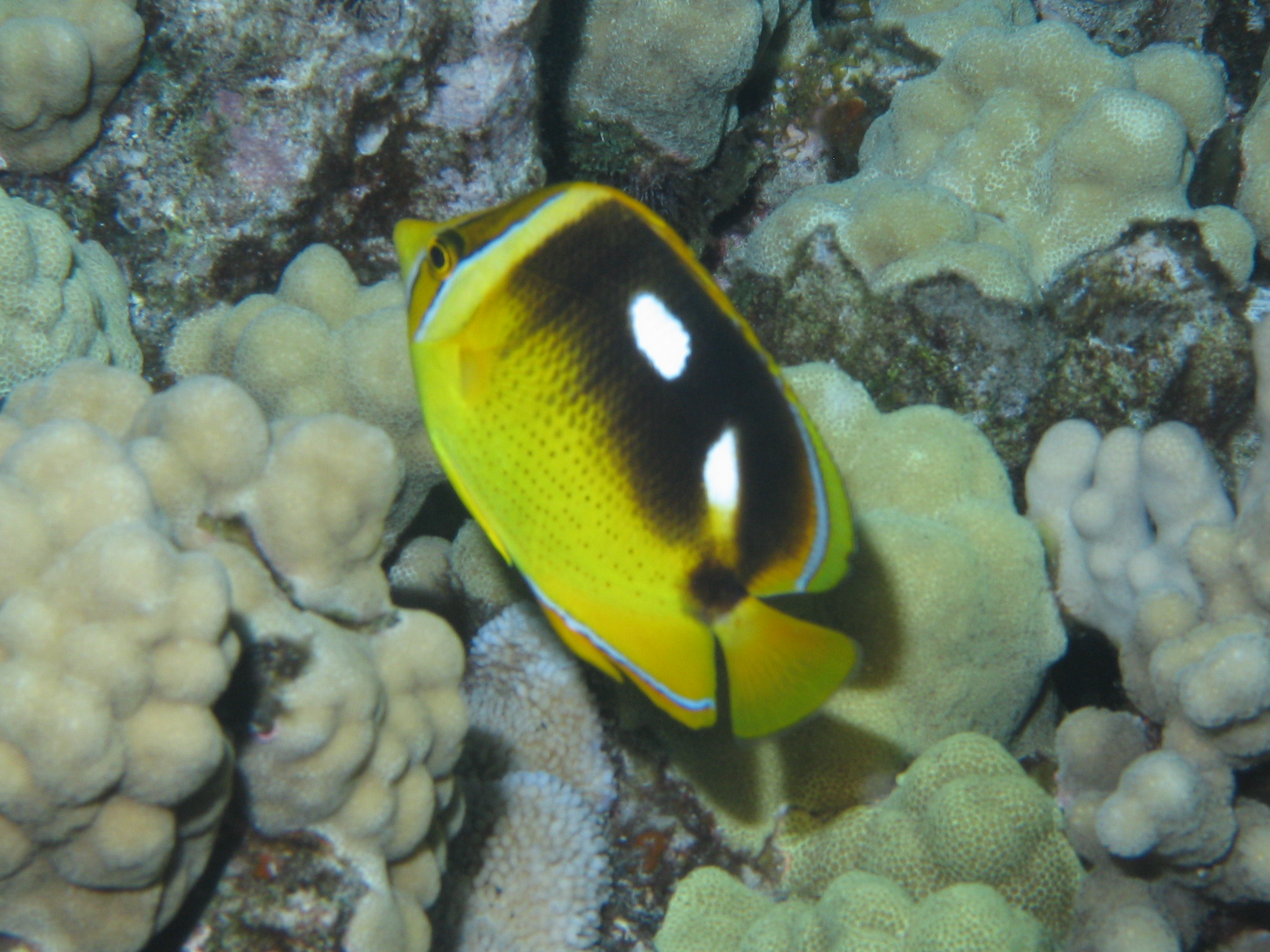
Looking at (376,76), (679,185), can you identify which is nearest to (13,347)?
(376,76)

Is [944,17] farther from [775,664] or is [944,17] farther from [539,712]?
[775,664]

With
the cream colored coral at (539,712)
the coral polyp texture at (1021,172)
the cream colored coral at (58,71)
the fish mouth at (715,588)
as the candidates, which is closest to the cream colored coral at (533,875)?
the cream colored coral at (539,712)

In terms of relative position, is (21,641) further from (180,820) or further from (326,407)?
(326,407)

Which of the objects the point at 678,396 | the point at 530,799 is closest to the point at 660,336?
the point at 678,396

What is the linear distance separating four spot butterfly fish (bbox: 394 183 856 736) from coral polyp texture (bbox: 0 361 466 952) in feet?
1.73

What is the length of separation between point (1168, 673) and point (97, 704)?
8.00 ft

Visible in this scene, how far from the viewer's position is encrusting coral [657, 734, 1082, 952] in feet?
6.73

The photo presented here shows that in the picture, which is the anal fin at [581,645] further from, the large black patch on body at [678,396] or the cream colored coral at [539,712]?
the cream colored coral at [539,712]

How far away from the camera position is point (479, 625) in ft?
10.1

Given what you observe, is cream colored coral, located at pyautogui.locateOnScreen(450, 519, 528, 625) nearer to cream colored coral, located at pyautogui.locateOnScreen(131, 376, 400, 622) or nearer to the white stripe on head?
cream colored coral, located at pyautogui.locateOnScreen(131, 376, 400, 622)

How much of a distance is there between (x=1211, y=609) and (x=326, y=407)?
255cm

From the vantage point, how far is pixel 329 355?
2.57 metres

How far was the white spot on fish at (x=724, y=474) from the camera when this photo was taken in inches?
53.9

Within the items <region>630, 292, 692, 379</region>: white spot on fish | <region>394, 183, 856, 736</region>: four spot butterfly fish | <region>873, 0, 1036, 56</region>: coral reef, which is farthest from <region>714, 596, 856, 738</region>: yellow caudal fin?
<region>873, 0, 1036, 56</region>: coral reef
